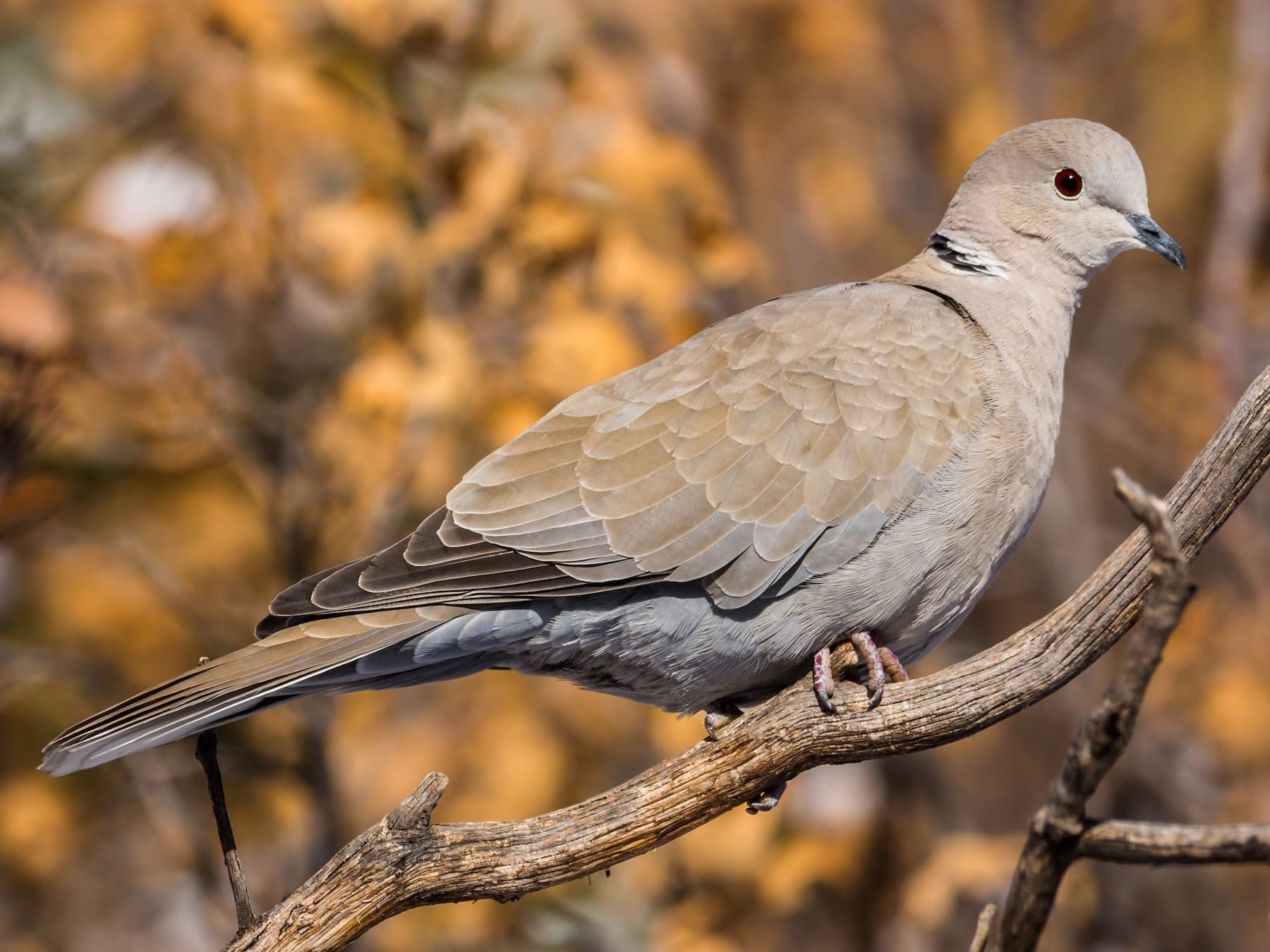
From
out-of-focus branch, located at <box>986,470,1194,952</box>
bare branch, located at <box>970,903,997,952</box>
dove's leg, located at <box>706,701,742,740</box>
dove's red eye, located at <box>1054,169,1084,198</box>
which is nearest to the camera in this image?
out-of-focus branch, located at <box>986,470,1194,952</box>

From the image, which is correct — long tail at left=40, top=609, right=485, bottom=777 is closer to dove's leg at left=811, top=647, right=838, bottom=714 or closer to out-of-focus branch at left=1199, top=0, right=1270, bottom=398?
dove's leg at left=811, top=647, right=838, bottom=714

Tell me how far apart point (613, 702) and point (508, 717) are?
1.96 feet

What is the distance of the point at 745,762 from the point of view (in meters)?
2.62

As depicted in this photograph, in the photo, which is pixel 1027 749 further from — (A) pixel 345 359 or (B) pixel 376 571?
(B) pixel 376 571

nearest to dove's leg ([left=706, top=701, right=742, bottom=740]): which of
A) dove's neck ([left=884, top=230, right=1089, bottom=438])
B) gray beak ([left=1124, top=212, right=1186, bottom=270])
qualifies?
dove's neck ([left=884, top=230, right=1089, bottom=438])

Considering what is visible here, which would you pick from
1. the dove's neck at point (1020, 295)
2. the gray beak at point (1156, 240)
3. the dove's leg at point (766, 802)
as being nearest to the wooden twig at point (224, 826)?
the dove's leg at point (766, 802)

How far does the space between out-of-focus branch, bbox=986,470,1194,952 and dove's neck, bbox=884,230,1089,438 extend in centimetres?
137

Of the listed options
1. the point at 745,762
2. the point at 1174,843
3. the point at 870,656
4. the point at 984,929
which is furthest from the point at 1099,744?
the point at 870,656

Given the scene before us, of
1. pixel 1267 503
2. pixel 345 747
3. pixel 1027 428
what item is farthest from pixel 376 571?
pixel 1267 503

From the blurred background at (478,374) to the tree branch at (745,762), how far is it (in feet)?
6.29

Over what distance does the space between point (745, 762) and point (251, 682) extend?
1017mm

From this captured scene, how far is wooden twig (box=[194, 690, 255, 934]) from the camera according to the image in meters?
2.50

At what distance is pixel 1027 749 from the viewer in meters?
6.57

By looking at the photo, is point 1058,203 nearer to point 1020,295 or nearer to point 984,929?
point 1020,295
